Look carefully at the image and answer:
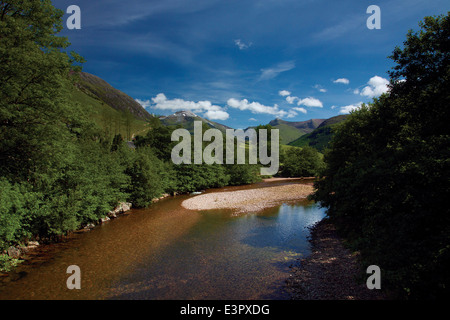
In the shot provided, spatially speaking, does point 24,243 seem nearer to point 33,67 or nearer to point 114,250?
point 114,250

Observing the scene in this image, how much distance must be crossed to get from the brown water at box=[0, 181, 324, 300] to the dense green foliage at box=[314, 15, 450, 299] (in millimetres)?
5984

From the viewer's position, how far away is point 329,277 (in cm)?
1241

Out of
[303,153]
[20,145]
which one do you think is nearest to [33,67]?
[20,145]

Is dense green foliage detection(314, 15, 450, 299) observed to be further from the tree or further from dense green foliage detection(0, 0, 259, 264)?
the tree

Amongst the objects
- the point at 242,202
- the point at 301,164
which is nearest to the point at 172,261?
the point at 242,202

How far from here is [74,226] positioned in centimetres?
1938

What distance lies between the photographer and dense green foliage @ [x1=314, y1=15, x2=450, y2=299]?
6605 mm

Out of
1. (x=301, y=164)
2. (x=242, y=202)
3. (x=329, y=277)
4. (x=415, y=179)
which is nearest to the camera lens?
(x=415, y=179)

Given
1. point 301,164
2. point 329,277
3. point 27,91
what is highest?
point 27,91

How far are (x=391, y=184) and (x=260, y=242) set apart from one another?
1230 cm

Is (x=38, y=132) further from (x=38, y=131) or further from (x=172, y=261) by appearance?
(x=172, y=261)

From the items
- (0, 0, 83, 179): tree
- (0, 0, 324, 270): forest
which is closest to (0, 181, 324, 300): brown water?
(0, 0, 324, 270): forest

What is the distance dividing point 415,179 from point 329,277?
749cm

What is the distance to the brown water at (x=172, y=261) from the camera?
39.5 ft
